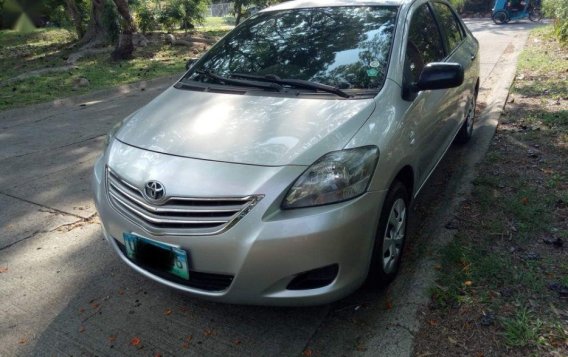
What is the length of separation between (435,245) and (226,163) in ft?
5.17

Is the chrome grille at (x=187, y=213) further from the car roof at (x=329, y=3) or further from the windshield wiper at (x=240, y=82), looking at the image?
the car roof at (x=329, y=3)

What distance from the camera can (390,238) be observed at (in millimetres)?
2516

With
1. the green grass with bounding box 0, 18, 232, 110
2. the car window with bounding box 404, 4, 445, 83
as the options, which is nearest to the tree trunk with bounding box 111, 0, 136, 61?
the green grass with bounding box 0, 18, 232, 110

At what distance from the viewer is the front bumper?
2.00m

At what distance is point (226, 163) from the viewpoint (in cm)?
216

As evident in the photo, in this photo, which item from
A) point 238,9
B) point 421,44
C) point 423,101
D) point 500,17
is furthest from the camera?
point 500,17

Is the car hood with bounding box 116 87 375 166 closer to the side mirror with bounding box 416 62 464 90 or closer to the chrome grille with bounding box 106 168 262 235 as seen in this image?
the chrome grille with bounding box 106 168 262 235

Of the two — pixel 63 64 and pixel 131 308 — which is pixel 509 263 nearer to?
pixel 131 308

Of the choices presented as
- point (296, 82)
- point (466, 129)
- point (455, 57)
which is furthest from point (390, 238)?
point (466, 129)

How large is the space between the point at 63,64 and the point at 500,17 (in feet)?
61.1

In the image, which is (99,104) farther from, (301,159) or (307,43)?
(301,159)

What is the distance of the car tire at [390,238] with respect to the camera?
92.0 inches

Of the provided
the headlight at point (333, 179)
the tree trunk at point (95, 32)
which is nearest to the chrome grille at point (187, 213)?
the headlight at point (333, 179)

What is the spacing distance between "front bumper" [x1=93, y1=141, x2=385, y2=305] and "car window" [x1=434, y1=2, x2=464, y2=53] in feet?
8.05
